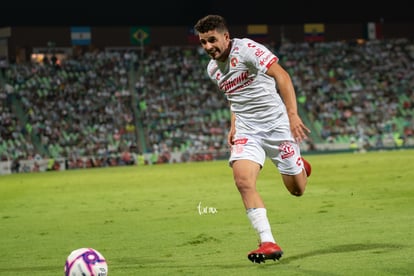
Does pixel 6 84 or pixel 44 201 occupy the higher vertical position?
pixel 6 84

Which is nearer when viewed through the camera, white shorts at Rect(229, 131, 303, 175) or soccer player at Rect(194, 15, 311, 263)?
soccer player at Rect(194, 15, 311, 263)

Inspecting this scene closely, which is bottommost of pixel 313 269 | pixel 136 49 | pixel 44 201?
pixel 44 201

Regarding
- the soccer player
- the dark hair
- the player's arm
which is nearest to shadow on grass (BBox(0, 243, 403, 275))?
the soccer player

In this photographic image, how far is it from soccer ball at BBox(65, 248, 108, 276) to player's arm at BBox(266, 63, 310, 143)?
2369 mm

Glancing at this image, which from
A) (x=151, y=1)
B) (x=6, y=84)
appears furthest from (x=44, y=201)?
(x=151, y=1)

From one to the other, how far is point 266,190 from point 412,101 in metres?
31.6

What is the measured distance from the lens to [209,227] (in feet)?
42.9

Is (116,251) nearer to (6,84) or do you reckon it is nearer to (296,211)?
(296,211)

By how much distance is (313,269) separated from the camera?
785 centimetres

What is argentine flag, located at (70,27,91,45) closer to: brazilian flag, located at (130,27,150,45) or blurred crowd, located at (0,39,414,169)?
blurred crowd, located at (0,39,414,169)

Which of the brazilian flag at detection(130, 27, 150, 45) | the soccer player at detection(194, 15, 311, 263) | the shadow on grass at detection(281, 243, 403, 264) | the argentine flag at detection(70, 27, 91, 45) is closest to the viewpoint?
the soccer player at detection(194, 15, 311, 263)

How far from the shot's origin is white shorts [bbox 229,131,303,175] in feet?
28.8

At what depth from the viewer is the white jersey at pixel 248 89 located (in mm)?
8680

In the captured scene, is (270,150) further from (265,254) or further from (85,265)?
(85,265)
